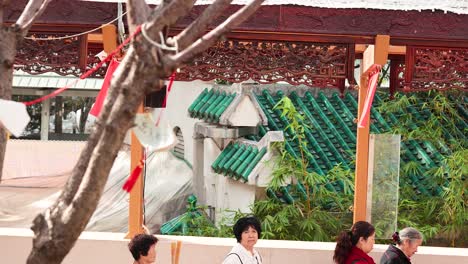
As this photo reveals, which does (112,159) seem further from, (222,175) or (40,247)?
(222,175)

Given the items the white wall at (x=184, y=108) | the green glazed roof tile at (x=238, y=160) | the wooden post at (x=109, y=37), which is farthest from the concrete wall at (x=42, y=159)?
the wooden post at (x=109, y=37)

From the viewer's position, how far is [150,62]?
4430mm

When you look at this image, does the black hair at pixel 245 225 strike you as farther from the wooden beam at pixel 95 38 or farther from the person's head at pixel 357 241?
the wooden beam at pixel 95 38

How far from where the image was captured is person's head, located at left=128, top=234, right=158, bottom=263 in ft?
21.7

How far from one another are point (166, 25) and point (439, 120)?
324 inches

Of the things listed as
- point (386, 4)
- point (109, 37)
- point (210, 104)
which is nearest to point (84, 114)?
point (210, 104)

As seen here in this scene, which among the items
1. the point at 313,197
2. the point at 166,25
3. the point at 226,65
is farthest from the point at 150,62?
the point at 313,197

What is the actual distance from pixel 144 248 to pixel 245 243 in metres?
0.97

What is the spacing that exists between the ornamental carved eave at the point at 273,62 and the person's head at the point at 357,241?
4.21ft

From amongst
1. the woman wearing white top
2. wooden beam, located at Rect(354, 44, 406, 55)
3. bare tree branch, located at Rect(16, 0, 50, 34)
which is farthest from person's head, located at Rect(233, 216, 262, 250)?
Result: bare tree branch, located at Rect(16, 0, 50, 34)

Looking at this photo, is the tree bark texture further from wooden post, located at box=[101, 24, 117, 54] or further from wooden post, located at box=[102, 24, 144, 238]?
wooden post, located at box=[102, 24, 144, 238]

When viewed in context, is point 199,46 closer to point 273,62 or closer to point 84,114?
point 273,62

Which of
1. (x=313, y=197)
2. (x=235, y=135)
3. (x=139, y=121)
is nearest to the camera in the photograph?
(x=139, y=121)

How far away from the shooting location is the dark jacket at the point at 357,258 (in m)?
7.26
